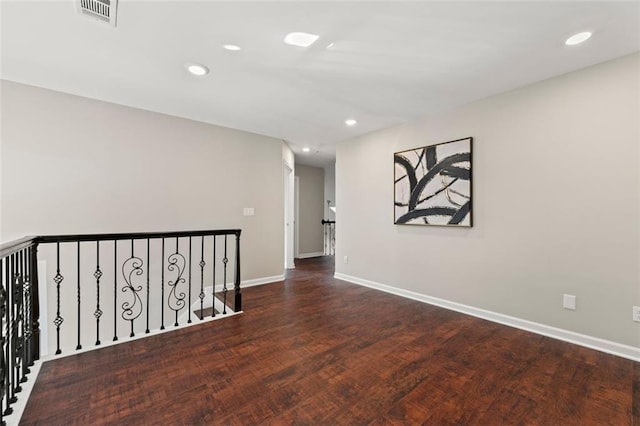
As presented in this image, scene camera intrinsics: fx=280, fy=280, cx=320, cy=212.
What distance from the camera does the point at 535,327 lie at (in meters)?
2.79

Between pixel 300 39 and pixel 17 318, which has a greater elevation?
pixel 300 39

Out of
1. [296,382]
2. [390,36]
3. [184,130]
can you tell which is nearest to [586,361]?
[296,382]

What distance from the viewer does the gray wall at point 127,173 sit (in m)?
2.95

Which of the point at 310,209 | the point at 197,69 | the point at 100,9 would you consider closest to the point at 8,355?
the point at 100,9

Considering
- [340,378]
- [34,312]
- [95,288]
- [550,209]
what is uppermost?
[550,209]

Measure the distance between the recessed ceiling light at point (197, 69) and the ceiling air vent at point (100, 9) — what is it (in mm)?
643

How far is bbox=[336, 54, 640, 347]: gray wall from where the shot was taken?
2.34 meters

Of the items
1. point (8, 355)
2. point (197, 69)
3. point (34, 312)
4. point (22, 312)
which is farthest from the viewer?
point (197, 69)

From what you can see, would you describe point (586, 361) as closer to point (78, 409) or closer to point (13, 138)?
point (78, 409)

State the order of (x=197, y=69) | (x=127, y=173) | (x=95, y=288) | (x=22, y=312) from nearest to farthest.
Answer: (x=22, y=312), (x=197, y=69), (x=95, y=288), (x=127, y=173)

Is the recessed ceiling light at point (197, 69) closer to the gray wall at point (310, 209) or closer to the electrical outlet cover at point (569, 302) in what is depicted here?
the electrical outlet cover at point (569, 302)

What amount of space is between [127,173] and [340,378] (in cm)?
344

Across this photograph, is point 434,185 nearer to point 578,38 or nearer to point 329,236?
point 578,38

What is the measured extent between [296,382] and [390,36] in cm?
260
